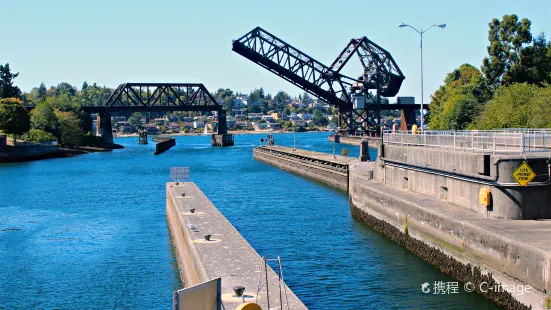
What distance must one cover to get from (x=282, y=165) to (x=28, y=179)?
89.0ft

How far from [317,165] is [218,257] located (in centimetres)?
4239

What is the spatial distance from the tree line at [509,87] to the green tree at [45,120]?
63.0 meters

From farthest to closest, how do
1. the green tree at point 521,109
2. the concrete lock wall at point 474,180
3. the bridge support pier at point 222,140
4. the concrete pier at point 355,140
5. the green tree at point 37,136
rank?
Answer: the bridge support pier at point 222,140
the concrete pier at point 355,140
the green tree at point 37,136
the green tree at point 521,109
the concrete lock wall at point 474,180

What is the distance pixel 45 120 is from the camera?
114562 millimetres

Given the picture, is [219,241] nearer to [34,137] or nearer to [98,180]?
[98,180]

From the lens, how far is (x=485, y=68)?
79250 mm

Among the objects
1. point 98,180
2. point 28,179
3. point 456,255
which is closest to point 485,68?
point 98,180

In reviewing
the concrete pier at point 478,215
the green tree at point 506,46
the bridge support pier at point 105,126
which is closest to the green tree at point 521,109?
the green tree at point 506,46

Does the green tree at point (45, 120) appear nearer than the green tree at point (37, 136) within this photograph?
No

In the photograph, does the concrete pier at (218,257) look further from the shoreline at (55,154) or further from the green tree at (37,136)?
the green tree at (37,136)

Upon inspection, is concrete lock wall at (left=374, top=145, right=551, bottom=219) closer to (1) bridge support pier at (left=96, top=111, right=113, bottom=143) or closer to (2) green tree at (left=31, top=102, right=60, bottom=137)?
(2) green tree at (left=31, top=102, right=60, bottom=137)

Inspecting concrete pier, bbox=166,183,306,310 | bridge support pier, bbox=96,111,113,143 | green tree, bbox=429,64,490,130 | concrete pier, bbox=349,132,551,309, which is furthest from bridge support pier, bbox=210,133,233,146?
concrete pier, bbox=166,183,306,310

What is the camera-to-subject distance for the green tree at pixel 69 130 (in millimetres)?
118312

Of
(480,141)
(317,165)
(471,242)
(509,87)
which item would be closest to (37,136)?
(317,165)
